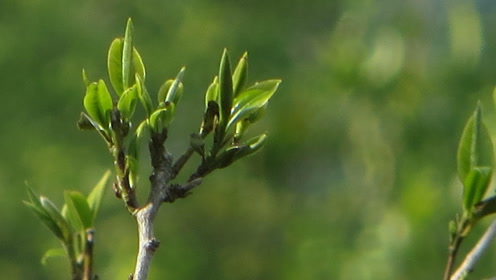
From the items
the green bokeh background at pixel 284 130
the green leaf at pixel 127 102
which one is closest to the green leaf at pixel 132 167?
the green leaf at pixel 127 102

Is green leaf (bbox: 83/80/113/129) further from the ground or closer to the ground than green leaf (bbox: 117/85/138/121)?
further from the ground

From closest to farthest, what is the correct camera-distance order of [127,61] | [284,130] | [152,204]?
1. [152,204]
2. [127,61]
3. [284,130]

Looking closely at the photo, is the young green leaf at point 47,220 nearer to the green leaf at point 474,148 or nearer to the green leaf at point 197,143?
the green leaf at point 197,143

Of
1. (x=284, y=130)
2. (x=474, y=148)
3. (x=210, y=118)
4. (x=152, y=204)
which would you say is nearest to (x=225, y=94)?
(x=210, y=118)

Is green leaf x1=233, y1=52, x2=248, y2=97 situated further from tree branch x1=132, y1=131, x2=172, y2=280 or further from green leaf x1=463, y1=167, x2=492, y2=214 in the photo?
green leaf x1=463, y1=167, x2=492, y2=214

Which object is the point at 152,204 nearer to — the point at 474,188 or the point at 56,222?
the point at 56,222

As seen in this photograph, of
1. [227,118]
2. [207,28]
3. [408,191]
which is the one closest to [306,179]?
[207,28]

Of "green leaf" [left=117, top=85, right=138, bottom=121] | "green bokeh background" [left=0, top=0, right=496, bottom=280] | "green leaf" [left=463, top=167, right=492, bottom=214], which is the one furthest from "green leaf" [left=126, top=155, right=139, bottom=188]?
"green bokeh background" [left=0, top=0, right=496, bottom=280]
